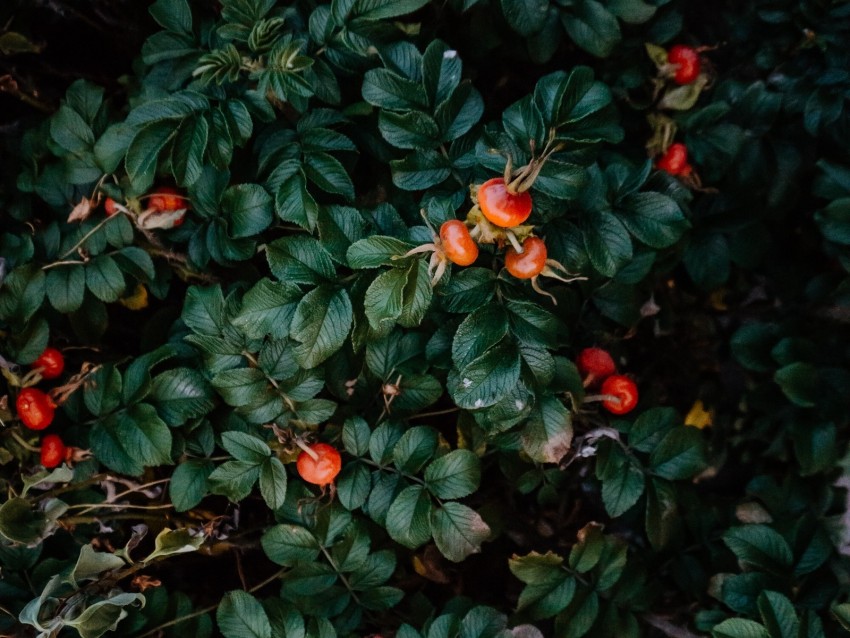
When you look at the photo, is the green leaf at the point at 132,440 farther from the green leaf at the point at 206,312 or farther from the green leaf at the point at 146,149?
the green leaf at the point at 146,149

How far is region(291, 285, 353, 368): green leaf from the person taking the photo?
3.50 ft

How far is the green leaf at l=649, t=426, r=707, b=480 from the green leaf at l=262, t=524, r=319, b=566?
680mm

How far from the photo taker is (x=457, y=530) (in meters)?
1.27

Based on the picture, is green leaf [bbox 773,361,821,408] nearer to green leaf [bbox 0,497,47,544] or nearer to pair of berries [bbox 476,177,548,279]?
pair of berries [bbox 476,177,548,279]

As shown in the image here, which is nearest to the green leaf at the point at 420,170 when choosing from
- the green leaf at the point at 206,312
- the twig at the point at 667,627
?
the green leaf at the point at 206,312

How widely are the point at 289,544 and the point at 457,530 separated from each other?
0.32 meters

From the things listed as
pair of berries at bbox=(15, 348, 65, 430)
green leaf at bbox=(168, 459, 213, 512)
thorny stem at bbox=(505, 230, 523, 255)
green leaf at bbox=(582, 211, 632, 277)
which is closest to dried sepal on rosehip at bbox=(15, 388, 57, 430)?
pair of berries at bbox=(15, 348, 65, 430)

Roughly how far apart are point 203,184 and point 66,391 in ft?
1.58

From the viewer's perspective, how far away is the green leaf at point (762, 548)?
1409 mm

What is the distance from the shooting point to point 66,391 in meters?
1.37

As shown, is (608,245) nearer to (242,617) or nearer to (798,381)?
(798,381)

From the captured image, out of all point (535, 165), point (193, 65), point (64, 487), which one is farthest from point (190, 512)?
point (535, 165)

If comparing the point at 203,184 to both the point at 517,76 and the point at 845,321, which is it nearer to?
→ the point at 517,76

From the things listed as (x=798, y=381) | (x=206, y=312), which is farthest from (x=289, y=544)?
(x=798, y=381)
